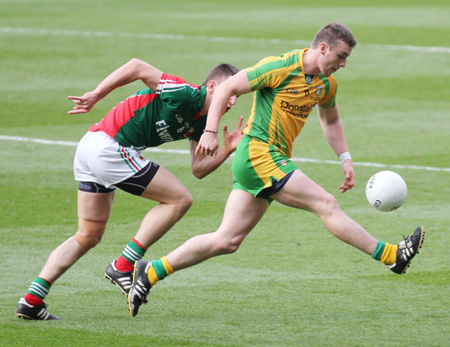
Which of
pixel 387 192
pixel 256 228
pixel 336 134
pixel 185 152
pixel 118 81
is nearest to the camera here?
pixel 118 81

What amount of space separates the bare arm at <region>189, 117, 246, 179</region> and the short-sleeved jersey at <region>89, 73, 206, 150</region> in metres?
0.23

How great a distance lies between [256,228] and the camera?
29.5ft

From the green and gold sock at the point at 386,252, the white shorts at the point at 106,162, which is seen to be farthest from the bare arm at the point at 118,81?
the green and gold sock at the point at 386,252

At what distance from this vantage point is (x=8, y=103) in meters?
15.5

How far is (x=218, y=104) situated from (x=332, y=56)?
857mm

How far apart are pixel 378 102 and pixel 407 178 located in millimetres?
4905

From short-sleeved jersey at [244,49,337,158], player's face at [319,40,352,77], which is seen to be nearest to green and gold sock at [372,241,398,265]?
short-sleeved jersey at [244,49,337,158]

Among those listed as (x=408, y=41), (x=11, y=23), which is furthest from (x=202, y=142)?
(x=11, y=23)

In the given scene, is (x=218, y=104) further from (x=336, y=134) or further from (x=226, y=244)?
(x=336, y=134)

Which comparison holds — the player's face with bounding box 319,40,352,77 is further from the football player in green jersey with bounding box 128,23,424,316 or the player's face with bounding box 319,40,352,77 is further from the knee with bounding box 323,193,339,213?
the knee with bounding box 323,193,339,213

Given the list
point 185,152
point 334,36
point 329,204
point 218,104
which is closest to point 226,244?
point 329,204

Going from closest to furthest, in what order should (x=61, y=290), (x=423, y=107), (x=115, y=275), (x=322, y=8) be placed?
(x=115, y=275), (x=61, y=290), (x=423, y=107), (x=322, y=8)

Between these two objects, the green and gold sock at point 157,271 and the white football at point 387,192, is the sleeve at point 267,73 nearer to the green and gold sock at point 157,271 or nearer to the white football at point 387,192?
the white football at point 387,192

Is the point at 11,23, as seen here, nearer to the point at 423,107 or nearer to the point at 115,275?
the point at 423,107
